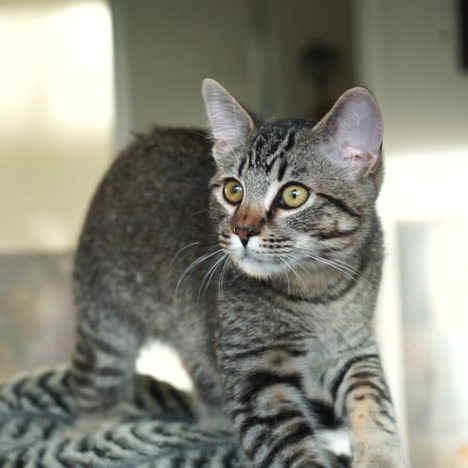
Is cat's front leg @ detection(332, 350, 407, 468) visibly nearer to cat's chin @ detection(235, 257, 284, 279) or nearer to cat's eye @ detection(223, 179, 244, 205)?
cat's chin @ detection(235, 257, 284, 279)

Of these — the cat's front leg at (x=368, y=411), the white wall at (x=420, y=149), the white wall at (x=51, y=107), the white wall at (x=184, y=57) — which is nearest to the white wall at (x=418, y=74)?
the white wall at (x=420, y=149)

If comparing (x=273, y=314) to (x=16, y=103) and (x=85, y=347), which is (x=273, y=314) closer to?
(x=85, y=347)

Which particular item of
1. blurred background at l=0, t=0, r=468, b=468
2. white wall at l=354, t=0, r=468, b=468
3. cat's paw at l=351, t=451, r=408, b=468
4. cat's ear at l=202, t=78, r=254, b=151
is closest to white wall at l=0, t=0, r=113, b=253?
blurred background at l=0, t=0, r=468, b=468

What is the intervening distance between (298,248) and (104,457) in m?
0.52

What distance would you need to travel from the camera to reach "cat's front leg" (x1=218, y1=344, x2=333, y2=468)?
1.11m

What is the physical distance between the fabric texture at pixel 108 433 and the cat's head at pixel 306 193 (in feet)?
1.20

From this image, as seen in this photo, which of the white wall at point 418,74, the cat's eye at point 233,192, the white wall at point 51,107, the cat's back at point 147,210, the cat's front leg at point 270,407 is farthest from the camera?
the white wall at point 51,107

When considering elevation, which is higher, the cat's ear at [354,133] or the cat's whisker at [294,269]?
the cat's ear at [354,133]

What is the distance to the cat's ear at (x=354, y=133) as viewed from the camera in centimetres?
112

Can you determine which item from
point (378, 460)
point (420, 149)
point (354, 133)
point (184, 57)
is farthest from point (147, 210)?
point (184, 57)

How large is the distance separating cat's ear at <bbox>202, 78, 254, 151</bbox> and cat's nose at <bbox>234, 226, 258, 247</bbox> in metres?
0.23

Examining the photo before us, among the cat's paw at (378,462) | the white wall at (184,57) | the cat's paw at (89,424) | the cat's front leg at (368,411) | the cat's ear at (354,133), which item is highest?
the white wall at (184,57)

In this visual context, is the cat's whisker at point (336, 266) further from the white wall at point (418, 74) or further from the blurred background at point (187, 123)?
the white wall at point (418, 74)

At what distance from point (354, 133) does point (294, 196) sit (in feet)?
0.47
